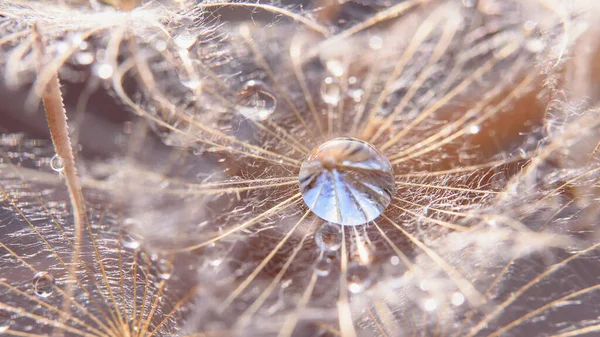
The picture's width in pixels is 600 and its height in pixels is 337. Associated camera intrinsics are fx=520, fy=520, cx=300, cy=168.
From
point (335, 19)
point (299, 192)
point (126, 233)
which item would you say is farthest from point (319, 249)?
point (335, 19)

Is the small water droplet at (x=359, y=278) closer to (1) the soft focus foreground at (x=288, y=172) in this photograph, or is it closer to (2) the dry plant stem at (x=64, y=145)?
(1) the soft focus foreground at (x=288, y=172)

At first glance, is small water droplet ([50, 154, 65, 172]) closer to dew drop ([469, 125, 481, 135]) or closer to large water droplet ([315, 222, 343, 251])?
large water droplet ([315, 222, 343, 251])

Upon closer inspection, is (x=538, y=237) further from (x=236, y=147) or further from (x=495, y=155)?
(x=236, y=147)

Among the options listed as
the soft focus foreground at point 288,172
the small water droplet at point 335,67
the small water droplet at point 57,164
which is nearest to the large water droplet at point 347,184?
the soft focus foreground at point 288,172

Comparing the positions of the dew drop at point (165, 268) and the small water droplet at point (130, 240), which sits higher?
the small water droplet at point (130, 240)

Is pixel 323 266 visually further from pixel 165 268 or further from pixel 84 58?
pixel 84 58

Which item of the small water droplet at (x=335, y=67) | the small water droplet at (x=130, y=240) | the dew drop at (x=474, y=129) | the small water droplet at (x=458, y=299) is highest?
the small water droplet at (x=335, y=67)

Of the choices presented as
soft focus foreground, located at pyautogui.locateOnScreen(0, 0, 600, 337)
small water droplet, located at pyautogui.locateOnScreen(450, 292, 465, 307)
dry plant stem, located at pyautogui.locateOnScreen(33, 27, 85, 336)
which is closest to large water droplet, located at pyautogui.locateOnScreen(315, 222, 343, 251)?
soft focus foreground, located at pyautogui.locateOnScreen(0, 0, 600, 337)
